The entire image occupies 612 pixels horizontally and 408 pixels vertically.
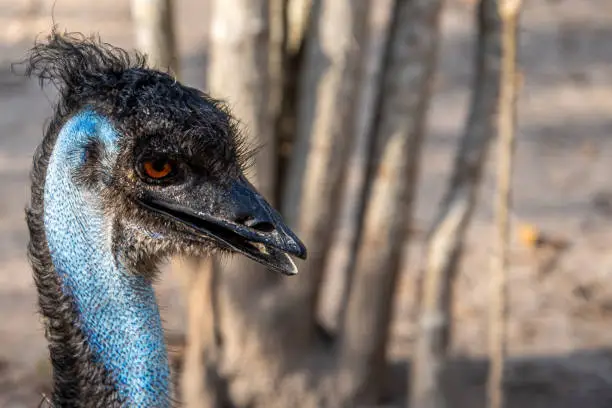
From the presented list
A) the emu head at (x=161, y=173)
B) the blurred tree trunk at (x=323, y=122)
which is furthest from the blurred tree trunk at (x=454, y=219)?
the emu head at (x=161, y=173)

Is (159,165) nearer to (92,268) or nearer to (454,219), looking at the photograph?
(92,268)

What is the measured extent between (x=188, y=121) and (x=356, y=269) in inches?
119

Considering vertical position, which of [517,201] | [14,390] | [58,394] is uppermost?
[517,201]

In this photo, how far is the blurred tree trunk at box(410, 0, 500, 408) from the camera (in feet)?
18.7

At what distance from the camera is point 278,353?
617cm

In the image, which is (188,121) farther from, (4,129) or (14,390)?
(4,129)

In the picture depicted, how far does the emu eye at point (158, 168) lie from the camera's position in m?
3.29

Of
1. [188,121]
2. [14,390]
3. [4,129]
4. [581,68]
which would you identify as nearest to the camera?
[188,121]

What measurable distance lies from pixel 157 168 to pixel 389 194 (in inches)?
106

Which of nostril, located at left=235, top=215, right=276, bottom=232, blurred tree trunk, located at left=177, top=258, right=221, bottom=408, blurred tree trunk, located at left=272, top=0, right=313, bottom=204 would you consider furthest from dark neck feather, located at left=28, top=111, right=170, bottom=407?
blurred tree trunk, located at left=272, top=0, right=313, bottom=204

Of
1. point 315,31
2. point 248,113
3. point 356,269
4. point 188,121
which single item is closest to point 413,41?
point 315,31

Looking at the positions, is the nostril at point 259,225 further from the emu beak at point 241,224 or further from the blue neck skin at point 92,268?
the blue neck skin at point 92,268

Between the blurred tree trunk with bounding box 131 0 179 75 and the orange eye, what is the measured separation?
2091 millimetres

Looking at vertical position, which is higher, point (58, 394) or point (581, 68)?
point (581, 68)
